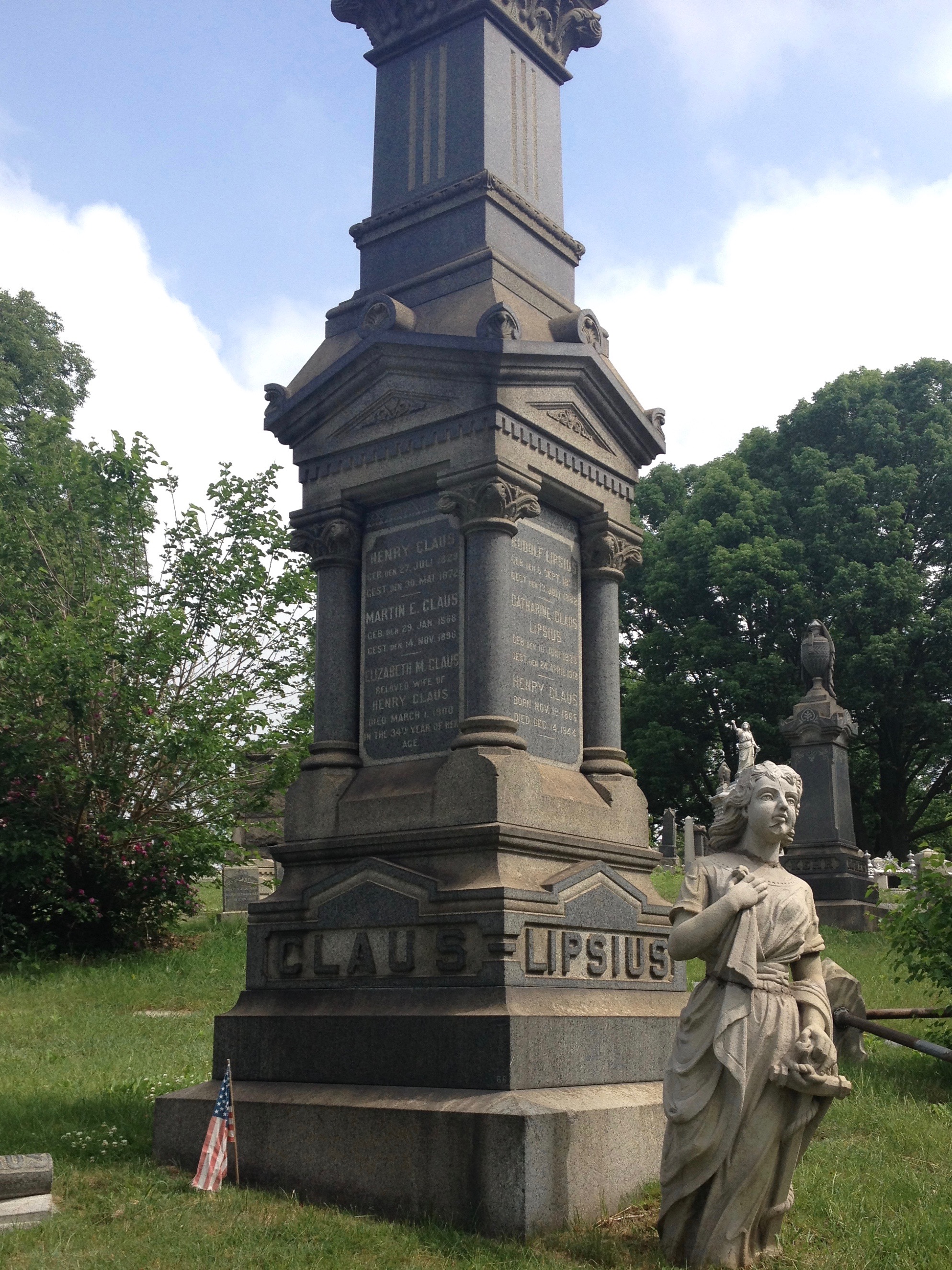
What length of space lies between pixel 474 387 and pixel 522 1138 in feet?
15.7

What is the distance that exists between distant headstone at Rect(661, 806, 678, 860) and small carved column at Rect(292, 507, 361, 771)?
2449 centimetres

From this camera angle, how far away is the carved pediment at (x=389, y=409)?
8898 millimetres

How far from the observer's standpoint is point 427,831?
312 inches

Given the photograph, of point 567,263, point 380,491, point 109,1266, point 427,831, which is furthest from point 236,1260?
point 567,263

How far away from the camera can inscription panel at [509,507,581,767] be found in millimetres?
8641

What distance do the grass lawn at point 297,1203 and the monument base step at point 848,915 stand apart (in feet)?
33.2

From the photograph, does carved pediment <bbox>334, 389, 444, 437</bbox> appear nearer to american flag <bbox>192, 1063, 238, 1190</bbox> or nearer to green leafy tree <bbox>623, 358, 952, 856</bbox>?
american flag <bbox>192, 1063, 238, 1190</bbox>

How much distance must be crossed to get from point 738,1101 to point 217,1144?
317 cm

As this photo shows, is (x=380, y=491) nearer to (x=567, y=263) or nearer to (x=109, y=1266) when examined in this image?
(x=567, y=263)

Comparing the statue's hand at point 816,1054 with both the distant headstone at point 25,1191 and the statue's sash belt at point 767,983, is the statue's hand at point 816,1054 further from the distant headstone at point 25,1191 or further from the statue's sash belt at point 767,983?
the distant headstone at point 25,1191

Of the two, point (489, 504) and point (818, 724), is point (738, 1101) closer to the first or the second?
point (489, 504)

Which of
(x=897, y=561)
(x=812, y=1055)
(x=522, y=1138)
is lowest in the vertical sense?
(x=522, y=1138)

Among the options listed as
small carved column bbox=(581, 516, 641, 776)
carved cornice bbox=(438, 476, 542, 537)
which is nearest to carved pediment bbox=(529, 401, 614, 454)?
small carved column bbox=(581, 516, 641, 776)

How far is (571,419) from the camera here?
9.16 meters
